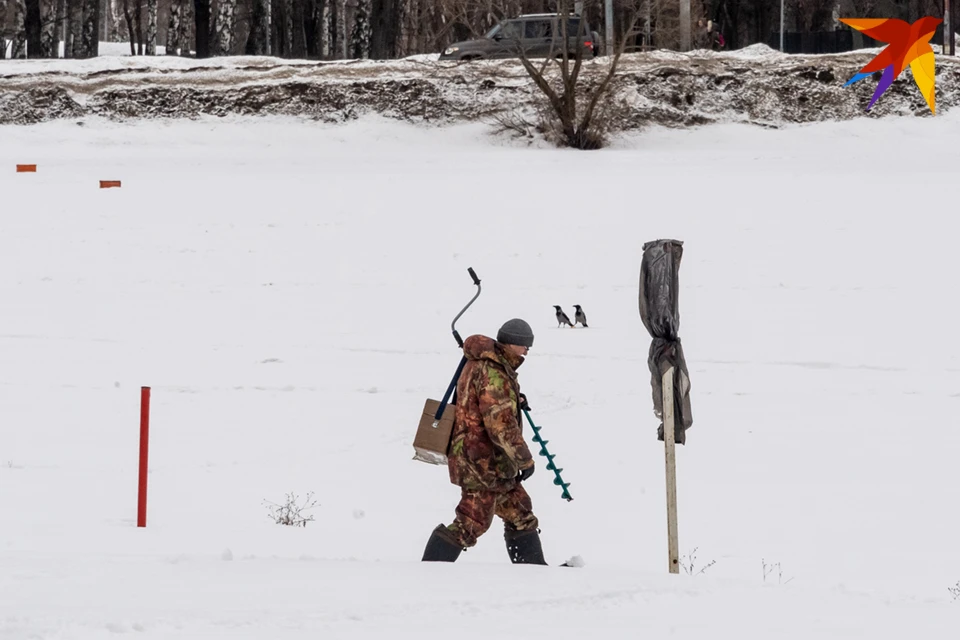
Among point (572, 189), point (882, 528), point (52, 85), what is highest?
point (52, 85)

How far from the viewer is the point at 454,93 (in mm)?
32312

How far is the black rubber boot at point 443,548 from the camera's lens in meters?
7.16

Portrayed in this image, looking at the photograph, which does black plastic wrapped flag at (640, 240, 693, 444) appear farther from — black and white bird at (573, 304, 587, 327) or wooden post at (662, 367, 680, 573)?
black and white bird at (573, 304, 587, 327)

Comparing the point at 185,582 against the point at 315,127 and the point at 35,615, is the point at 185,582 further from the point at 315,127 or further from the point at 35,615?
the point at 315,127

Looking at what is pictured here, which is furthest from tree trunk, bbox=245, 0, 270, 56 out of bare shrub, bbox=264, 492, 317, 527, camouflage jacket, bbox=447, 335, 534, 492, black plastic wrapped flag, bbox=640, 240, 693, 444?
camouflage jacket, bbox=447, 335, 534, 492

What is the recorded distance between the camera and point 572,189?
24281 mm

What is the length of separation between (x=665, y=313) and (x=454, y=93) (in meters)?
25.3

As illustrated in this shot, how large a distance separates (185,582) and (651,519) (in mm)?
3721

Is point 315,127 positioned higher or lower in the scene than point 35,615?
higher

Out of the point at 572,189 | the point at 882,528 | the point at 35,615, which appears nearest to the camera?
the point at 35,615

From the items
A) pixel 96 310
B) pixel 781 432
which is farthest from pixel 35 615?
pixel 96 310

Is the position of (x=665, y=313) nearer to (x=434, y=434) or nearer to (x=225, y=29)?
(x=434, y=434)

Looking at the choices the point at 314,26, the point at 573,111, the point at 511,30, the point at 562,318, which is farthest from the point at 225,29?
the point at 562,318

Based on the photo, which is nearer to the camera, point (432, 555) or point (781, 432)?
point (432, 555)
